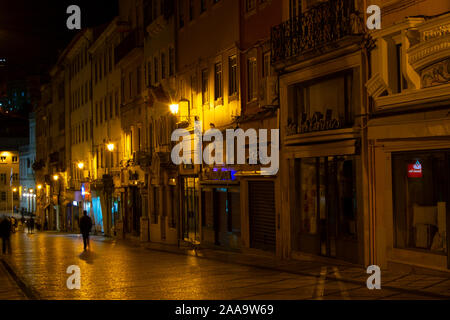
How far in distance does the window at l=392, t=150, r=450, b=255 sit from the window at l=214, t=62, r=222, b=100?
1298 centimetres

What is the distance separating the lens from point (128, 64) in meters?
45.0

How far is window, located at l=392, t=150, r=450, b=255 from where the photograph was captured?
15430mm

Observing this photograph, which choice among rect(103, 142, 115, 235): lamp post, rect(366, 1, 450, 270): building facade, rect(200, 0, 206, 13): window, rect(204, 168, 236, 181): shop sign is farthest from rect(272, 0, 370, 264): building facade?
rect(103, 142, 115, 235): lamp post

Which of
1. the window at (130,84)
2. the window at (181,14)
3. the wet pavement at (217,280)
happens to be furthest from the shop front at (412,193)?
the window at (130,84)

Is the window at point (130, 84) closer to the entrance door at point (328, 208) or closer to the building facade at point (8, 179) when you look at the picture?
the entrance door at point (328, 208)

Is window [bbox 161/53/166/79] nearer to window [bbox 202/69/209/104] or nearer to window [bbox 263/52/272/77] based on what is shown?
window [bbox 202/69/209/104]

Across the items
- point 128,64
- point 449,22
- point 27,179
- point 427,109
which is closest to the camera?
point 449,22

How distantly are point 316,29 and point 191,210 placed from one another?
15014 millimetres

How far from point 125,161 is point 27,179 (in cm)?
6648

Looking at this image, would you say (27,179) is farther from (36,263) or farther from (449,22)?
(449,22)

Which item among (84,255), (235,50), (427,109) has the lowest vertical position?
(84,255)

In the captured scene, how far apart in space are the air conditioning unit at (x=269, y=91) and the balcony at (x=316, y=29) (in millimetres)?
775

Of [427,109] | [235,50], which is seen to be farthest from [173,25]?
[427,109]

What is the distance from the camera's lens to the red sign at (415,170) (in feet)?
52.7
